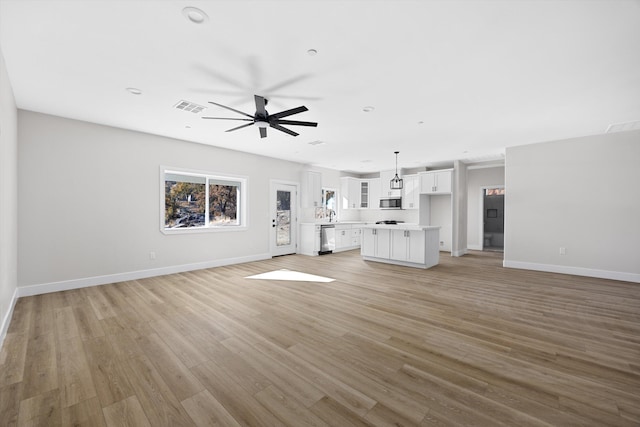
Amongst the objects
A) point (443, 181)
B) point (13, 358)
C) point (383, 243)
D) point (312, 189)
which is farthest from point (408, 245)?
point (13, 358)

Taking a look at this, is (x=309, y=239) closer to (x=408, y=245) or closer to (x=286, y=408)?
(x=408, y=245)

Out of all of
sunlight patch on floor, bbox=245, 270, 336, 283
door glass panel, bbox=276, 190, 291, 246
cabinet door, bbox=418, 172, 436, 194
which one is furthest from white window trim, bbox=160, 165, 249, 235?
cabinet door, bbox=418, 172, 436, 194

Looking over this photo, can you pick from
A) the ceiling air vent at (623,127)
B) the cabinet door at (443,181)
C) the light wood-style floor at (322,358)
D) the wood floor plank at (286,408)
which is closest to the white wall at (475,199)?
the cabinet door at (443,181)

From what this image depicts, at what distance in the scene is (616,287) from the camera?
4.40 metres

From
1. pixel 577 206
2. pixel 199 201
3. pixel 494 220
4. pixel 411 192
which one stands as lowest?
pixel 494 220

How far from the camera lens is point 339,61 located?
2.63 meters

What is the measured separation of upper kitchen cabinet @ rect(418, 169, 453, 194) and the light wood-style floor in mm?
4147

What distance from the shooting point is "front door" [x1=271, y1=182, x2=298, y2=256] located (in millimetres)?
7232

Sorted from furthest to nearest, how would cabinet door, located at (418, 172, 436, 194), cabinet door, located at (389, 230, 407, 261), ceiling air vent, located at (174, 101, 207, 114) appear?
cabinet door, located at (418, 172, 436, 194) < cabinet door, located at (389, 230, 407, 261) < ceiling air vent, located at (174, 101, 207, 114)

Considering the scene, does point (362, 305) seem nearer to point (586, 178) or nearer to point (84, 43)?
point (84, 43)

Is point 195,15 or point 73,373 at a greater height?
point 195,15

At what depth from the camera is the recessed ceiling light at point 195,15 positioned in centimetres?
196

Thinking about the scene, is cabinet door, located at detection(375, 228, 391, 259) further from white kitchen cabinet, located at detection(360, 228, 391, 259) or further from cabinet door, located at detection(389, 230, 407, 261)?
cabinet door, located at detection(389, 230, 407, 261)

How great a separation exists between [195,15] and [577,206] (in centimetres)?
703
